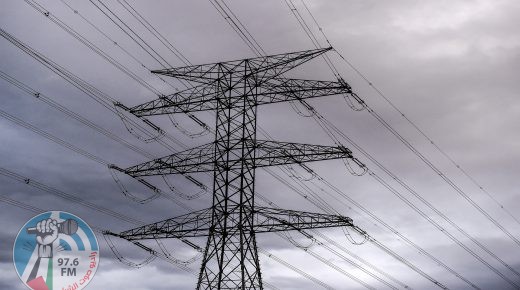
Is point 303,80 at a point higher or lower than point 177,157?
higher

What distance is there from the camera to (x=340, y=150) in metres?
32.8

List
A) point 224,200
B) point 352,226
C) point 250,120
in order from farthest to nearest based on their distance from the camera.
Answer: point 250,120, point 224,200, point 352,226

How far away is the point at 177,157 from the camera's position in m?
35.4

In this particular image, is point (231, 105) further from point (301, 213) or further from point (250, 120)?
point (301, 213)

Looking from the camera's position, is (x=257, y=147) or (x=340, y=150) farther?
(x=257, y=147)

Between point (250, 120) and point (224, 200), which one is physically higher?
point (250, 120)

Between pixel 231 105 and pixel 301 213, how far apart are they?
7.81m

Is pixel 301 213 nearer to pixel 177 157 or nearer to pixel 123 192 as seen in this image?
pixel 177 157

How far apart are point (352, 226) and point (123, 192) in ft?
43.1

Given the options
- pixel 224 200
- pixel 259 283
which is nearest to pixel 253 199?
pixel 224 200

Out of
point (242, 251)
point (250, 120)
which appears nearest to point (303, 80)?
point (250, 120)

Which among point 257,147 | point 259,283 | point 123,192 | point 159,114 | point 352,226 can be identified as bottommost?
point 259,283

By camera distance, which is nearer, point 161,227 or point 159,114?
point 161,227

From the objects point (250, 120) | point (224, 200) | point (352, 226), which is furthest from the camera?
point (250, 120)
